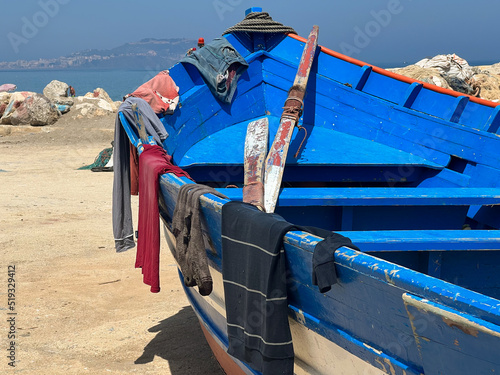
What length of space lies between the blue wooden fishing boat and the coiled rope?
101mm

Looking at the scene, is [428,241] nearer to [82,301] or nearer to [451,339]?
[451,339]

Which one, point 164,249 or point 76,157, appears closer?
point 164,249

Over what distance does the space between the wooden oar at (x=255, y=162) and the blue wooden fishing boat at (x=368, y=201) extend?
96 millimetres

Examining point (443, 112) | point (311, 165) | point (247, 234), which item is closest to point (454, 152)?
point (443, 112)

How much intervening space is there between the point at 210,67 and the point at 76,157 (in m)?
9.33

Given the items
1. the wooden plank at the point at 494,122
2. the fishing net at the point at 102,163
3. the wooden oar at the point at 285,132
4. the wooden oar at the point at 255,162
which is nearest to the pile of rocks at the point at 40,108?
the fishing net at the point at 102,163

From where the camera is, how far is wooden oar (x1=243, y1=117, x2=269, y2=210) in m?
3.51

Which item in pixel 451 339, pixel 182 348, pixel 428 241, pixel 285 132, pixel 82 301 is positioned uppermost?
pixel 451 339

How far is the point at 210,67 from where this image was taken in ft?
17.5

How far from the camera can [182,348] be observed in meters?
4.20

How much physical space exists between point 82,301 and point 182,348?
1.26m

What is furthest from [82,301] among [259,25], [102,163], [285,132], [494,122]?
[102,163]

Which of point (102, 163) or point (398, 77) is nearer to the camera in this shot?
point (398, 77)

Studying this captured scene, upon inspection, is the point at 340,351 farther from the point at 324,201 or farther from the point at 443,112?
the point at 443,112
